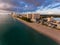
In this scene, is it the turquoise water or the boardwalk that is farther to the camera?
the boardwalk

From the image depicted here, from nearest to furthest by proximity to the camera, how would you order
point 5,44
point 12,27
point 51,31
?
point 5,44 → point 12,27 → point 51,31

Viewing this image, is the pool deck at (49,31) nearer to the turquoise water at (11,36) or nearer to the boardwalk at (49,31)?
the boardwalk at (49,31)

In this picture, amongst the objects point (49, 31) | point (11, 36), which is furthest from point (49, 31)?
point (11, 36)

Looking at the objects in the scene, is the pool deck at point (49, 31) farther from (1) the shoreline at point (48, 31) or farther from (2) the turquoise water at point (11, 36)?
(2) the turquoise water at point (11, 36)

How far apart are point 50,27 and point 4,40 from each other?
1.17m

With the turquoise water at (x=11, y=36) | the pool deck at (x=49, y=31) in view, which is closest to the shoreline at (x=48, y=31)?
the pool deck at (x=49, y=31)

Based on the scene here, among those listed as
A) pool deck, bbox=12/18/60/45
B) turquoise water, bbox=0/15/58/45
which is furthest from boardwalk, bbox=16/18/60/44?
turquoise water, bbox=0/15/58/45

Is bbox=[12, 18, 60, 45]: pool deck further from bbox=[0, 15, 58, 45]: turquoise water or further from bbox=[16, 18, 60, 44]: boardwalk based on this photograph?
bbox=[0, 15, 58, 45]: turquoise water

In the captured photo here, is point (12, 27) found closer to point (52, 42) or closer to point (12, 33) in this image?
point (12, 33)

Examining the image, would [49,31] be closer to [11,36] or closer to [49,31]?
[49,31]

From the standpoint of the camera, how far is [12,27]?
3.16 metres

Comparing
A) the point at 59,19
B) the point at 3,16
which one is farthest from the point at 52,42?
the point at 3,16

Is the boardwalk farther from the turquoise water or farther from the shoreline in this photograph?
the turquoise water

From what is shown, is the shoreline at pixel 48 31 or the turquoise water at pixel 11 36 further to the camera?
the shoreline at pixel 48 31
